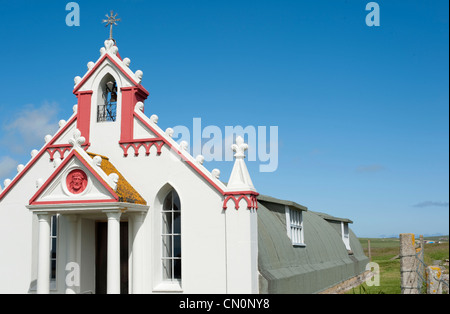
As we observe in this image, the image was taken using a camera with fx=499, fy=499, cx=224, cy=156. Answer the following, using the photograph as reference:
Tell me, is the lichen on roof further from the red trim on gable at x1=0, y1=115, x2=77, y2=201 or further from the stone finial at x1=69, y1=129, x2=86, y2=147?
the red trim on gable at x1=0, y1=115, x2=77, y2=201

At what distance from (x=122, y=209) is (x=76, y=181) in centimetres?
192

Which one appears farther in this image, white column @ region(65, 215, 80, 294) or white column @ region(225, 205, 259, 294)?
white column @ region(65, 215, 80, 294)

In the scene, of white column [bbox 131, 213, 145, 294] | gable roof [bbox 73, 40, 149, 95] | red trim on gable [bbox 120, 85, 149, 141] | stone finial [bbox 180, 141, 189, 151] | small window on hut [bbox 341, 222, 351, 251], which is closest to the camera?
white column [bbox 131, 213, 145, 294]

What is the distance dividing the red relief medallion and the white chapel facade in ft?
0.11

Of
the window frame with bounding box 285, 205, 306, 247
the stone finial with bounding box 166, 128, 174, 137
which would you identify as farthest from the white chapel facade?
the window frame with bounding box 285, 205, 306, 247

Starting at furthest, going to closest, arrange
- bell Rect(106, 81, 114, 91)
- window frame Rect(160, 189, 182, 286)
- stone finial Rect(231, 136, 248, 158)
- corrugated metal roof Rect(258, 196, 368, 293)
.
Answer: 1. bell Rect(106, 81, 114, 91)
2. corrugated metal roof Rect(258, 196, 368, 293)
3. window frame Rect(160, 189, 182, 286)
4. stone finial Rect(231, 136, 248, 158)

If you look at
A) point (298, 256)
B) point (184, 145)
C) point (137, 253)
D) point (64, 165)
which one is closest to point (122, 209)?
point (137, 253)

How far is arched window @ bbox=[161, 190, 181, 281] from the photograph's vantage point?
18.1m

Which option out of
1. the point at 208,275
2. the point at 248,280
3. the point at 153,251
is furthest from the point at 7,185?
the point at 248,280

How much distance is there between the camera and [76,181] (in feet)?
55.6

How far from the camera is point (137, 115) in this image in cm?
1897

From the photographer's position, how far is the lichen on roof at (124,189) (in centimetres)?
1682

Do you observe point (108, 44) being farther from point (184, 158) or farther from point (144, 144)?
point (184, 158)

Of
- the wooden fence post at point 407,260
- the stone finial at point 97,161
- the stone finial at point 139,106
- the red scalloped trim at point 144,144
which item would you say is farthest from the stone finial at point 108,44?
the wooden fence post at point 407,260
